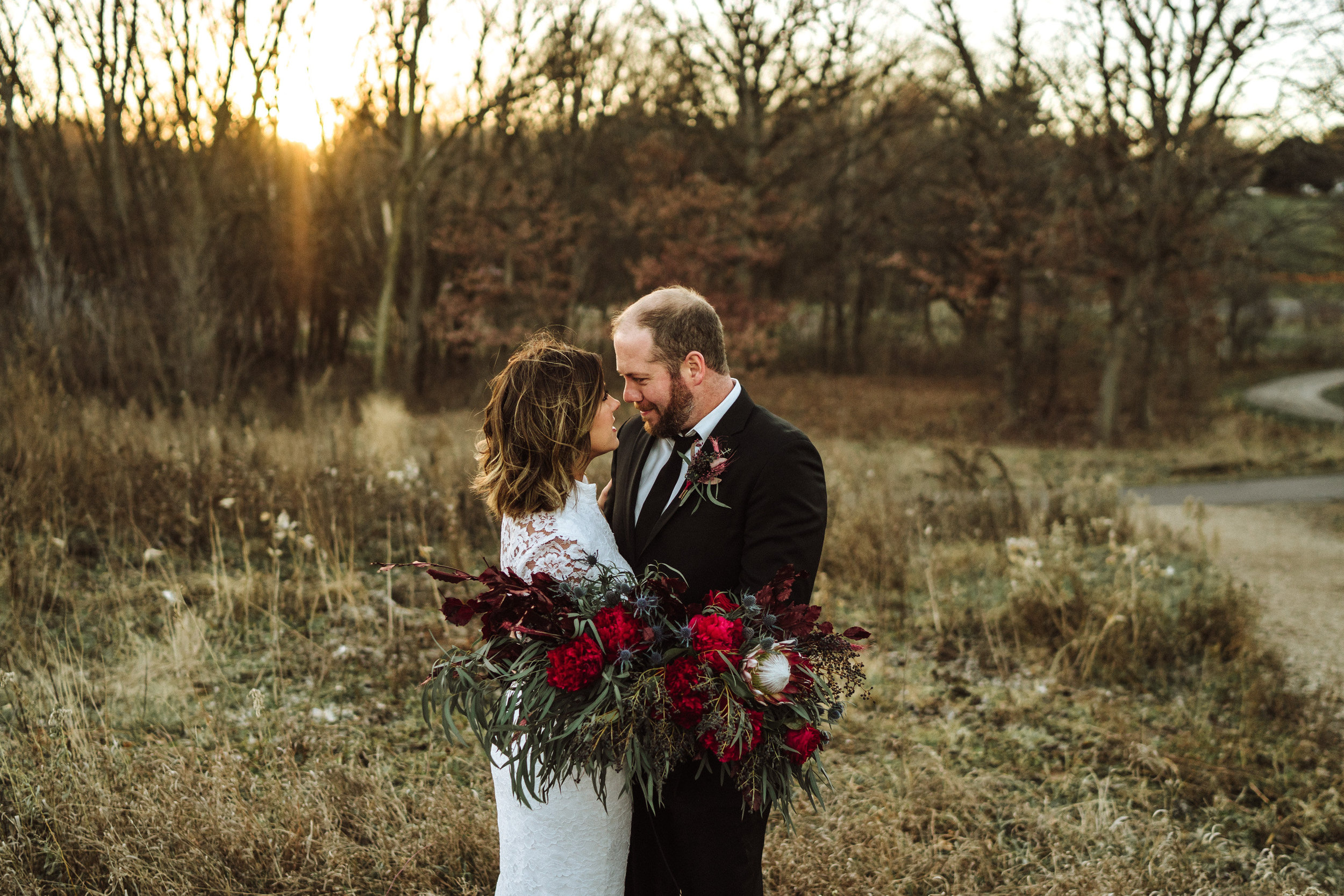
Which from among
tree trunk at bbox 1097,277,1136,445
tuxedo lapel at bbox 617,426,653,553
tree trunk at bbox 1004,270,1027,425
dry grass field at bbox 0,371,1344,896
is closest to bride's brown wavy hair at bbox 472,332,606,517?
tuxedo lapel at bbox 617,426,653,553

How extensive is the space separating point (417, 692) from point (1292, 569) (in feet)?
27.5

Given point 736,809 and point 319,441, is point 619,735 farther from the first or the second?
point 319,441

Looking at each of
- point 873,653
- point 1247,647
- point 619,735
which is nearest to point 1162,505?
point 1247,647

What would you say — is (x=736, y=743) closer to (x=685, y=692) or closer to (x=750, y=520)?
(x=685, y=692)

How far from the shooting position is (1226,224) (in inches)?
991

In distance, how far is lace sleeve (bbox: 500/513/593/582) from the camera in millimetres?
2186

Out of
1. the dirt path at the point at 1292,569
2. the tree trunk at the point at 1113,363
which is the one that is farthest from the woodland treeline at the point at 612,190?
the dirt path at the point at 1292,569

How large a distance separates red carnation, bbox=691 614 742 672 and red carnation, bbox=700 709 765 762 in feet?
0.44

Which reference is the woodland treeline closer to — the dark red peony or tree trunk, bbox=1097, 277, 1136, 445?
tree trunk, bbox=1097, 277, 1136, 445

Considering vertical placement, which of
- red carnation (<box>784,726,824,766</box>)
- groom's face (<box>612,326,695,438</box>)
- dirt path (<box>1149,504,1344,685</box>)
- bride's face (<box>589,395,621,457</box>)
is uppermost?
groom's face (<box>612,326,695,438</box>)

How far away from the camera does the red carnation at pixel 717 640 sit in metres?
1.89

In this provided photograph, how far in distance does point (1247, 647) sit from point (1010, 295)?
604 inches

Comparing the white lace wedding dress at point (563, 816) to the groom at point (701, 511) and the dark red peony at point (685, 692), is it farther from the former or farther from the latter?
the dark red peony at point (685, 692)

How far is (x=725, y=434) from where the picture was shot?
241 cm
